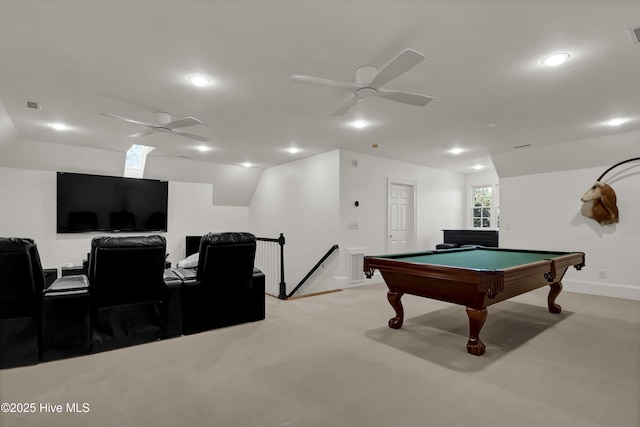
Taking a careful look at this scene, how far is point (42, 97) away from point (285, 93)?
279 centimetres

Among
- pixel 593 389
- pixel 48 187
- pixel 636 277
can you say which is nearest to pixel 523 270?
pixel 593 389

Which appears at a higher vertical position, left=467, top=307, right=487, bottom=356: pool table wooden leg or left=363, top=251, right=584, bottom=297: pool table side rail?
left=363, top=251, right=584, bottom=297: pool table side rail

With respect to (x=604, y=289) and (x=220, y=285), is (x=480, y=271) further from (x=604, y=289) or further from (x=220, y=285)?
(x=604, y=289)

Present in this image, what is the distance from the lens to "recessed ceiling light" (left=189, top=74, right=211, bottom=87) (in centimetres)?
306

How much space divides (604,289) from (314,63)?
5993 millimetres

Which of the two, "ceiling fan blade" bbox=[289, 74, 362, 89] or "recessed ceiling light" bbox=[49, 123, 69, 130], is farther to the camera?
"recessed ceiling light" bbox=[49, 123, 69, 130]

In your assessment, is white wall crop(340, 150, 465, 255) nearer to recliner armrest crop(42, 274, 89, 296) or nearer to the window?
the window

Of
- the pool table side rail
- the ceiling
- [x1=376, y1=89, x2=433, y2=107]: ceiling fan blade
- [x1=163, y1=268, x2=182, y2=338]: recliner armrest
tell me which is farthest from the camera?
[x1=163, y1=268, x2=182, y2=338]: recliner armrest

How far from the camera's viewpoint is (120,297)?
287 centimetres

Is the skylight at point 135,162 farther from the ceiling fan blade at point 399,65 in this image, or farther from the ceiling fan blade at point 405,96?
the ceiling fan blade at point 399,65

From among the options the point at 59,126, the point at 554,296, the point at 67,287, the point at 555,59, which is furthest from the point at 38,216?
the point at 554,296

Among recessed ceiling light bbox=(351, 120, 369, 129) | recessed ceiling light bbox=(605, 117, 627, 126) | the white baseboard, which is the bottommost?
the white baseboard

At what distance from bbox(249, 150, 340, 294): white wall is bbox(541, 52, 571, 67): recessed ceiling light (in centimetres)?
361

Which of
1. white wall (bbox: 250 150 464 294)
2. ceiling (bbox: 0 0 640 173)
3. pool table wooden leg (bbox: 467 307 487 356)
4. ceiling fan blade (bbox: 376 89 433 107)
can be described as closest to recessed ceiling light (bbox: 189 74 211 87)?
ceiling (bbox: 0 0 640 173)
